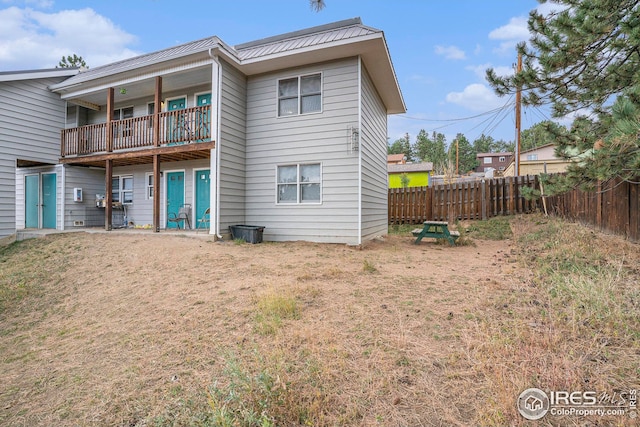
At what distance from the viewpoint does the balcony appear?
9.16 metres

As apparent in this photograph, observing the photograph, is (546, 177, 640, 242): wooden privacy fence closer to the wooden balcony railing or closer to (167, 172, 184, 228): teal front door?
the wooden balcony railing

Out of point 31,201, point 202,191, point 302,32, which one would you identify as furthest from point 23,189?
point 302,32

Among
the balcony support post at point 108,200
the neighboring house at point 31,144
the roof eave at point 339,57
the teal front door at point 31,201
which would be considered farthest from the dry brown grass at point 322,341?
the teal front door at point 31,201

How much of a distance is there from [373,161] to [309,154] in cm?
264

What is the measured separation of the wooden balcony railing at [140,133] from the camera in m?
9.18

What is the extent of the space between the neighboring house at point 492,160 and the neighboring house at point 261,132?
2303 inches

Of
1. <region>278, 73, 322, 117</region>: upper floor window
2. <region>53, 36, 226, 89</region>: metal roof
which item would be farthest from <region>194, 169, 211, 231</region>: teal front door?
<region>53, 36, 226, 89</region>: metal roof

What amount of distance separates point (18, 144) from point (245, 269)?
1085cm

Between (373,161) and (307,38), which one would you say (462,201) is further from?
(307,38)

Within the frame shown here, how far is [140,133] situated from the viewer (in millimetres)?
Answer: 10242

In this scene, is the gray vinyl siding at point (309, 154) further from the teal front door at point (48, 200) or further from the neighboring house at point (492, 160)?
the neighboring house at point (492, 160)

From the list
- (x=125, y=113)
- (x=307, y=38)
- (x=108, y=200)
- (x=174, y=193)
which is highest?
(x=307, y=38)

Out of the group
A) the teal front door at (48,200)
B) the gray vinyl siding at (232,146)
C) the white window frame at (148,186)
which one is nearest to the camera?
the gray vinyl siding at (232,146)

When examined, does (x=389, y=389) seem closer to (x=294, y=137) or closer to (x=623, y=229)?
(x=623, y=229)
